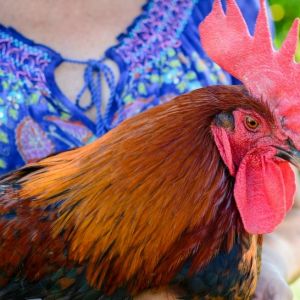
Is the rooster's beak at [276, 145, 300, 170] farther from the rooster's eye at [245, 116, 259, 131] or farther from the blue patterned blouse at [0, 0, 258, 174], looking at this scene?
the blue patterned blouse at [0, 0, 258, 174]

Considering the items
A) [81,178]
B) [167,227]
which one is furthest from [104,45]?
[167,227]

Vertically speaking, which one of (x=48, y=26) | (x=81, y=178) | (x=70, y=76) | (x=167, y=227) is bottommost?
(x=167, y=227)

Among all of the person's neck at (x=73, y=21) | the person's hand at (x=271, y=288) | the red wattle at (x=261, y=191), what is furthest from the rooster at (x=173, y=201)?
the person's neck at (x=73, y=21)

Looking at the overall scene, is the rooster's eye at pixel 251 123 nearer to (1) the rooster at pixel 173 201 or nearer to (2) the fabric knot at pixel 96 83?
(1) the rooster at pixel 173 201

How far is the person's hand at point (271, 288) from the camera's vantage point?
1.95 meters

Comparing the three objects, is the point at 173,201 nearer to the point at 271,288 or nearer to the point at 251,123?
the point at 251,123

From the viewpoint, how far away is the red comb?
67.3 inches

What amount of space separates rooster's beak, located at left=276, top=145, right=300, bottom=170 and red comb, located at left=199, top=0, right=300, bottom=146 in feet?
0.16

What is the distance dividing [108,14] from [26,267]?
38.7 inches

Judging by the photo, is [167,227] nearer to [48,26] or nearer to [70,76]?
[70,76]

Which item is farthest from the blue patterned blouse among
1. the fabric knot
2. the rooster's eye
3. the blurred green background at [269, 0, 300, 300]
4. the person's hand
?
the blurred green background at [269, 0, 300, 300]

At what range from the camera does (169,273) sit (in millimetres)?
1710

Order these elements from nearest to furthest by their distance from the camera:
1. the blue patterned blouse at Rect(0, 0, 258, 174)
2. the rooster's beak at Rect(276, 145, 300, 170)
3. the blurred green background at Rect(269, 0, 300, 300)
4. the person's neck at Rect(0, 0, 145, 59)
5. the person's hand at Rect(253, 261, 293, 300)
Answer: the rooster's beak at Rect(276, 145, 300, 170) → the person's hand at Rect(253, 261, 293, 300) → the blue patterned blouse at Rect(0, 0, 258, 174) → the person's neck at Rect(0, 0, 145, 59) → the blurred green background at Rect(269, 0, 300, 300)

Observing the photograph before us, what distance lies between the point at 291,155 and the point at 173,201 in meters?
0.32
